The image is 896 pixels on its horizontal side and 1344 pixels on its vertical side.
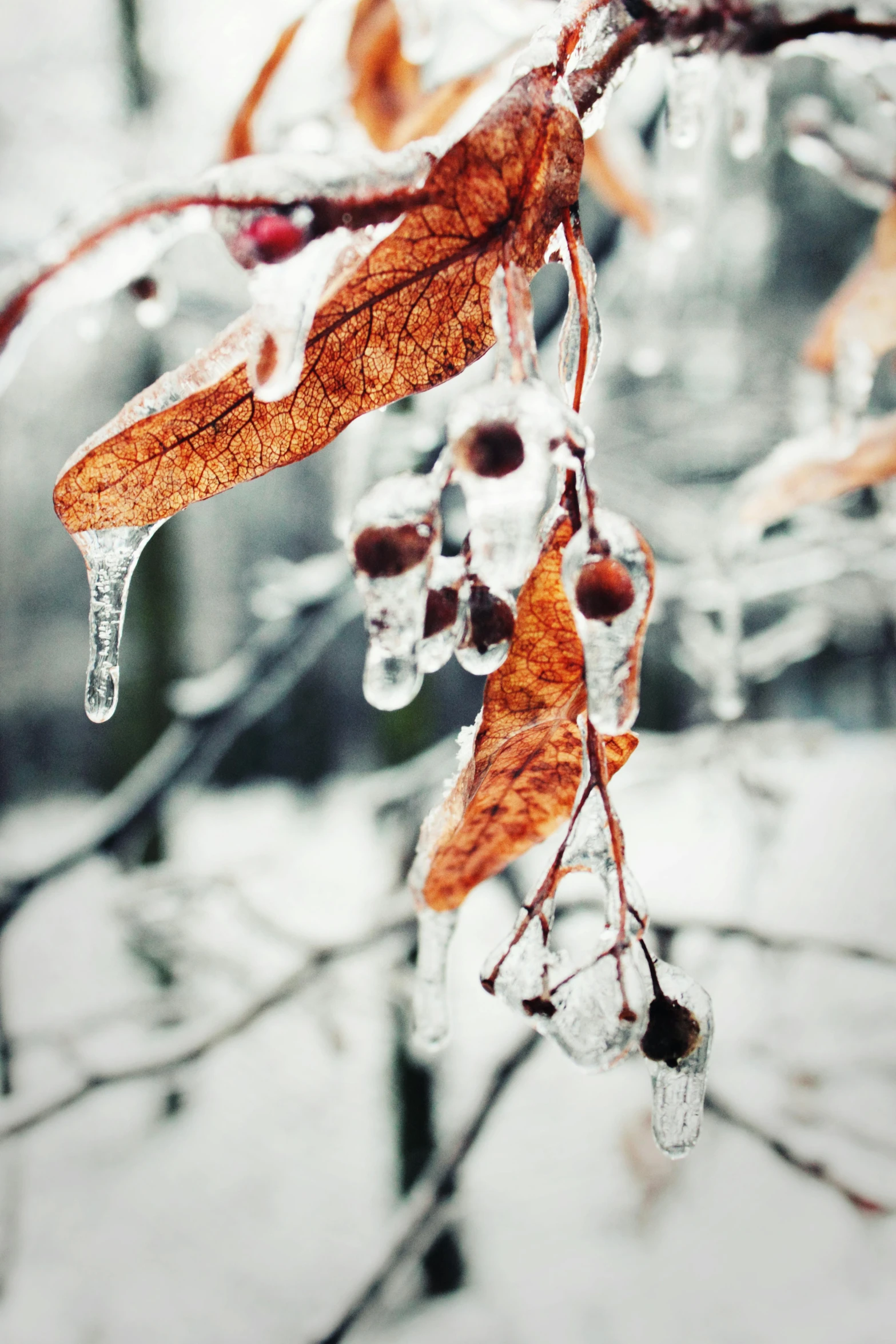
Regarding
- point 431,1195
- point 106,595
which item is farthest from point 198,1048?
point 106,595

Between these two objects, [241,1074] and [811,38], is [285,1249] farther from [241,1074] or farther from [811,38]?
[811,38]

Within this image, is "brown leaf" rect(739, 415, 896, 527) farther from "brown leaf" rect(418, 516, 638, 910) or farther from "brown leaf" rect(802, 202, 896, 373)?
"brown leaf" rect(418, 516, 638, 910)

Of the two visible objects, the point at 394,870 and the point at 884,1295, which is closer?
the point at 884,1295

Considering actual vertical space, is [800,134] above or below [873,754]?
above

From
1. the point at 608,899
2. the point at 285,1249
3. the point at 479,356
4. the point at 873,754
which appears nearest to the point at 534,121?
the point at 479,356

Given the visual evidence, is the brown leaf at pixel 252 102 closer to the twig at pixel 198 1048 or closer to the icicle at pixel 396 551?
the icicle at pixel 396 551

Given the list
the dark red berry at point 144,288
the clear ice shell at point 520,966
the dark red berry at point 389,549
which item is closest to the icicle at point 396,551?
the dark red berry at point 389,549
